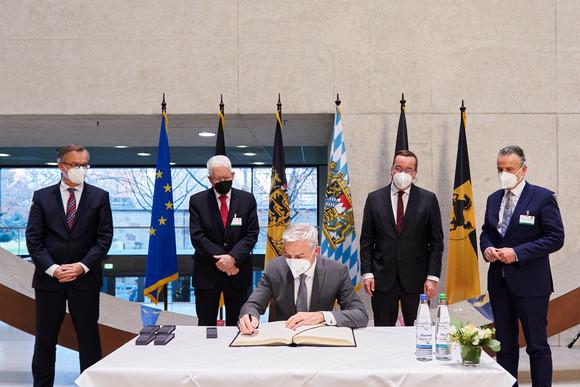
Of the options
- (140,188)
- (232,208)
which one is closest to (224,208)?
(232,208)

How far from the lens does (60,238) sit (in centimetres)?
330

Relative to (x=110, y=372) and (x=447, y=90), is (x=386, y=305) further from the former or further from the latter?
(x=447, y=90)

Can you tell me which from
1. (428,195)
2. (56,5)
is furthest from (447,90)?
(56,5)

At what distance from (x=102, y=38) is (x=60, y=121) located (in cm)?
95

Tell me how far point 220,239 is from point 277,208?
1074 millimetres

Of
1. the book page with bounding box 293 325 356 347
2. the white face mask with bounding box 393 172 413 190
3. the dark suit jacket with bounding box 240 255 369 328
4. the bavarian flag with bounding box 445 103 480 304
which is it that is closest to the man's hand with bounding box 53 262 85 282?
the dark suit jacket with bounding box 240 255 369 328

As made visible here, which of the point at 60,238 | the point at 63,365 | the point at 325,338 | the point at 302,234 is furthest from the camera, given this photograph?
the point at 63,365

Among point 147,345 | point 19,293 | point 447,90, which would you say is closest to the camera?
point 147,345

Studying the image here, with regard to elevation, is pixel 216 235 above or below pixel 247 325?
above

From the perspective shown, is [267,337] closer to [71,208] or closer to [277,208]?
[71,208]

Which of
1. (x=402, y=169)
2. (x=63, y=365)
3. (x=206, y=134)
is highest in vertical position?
(x=206, y=134)

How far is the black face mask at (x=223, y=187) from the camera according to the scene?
3617 millimetres

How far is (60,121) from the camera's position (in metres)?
5.33

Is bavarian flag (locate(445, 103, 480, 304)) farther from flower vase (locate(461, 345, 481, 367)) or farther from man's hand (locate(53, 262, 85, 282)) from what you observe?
man's hand (locate(53, 262, 85, 282))
